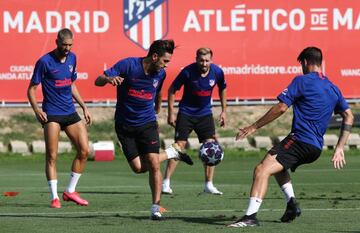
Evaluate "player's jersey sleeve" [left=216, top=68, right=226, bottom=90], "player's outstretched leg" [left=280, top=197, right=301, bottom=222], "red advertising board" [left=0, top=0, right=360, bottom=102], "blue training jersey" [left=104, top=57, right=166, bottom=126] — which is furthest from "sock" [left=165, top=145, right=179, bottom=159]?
"red advertising board" [left=0, top=0, right=360, bottom=102]

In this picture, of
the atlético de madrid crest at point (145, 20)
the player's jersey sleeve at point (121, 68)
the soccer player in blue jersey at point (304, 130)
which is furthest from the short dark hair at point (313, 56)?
Answer: the atlético de madrid crest at point (145, 20)

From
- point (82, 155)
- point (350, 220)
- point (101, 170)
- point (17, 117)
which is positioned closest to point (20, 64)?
point (17, 117)

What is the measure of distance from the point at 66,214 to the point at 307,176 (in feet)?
27.2

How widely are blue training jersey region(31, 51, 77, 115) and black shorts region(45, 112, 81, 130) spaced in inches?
1.7

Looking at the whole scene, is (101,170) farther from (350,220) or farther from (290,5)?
(350,220)

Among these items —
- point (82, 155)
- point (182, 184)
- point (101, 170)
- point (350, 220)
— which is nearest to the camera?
point (350, 220)

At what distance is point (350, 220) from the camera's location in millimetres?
13453

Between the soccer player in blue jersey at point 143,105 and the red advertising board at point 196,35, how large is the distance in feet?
46.9

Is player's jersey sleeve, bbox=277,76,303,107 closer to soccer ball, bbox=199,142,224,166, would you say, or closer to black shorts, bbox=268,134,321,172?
black shorts, bbox=268,134,321,172

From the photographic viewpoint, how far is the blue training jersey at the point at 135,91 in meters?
14.2

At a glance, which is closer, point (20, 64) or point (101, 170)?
point (101, 170)

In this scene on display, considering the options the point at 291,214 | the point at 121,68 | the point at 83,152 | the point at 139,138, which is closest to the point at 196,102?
the point at 83,152

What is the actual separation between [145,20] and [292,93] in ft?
55.6

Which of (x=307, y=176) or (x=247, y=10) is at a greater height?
(x=247, y=10)
